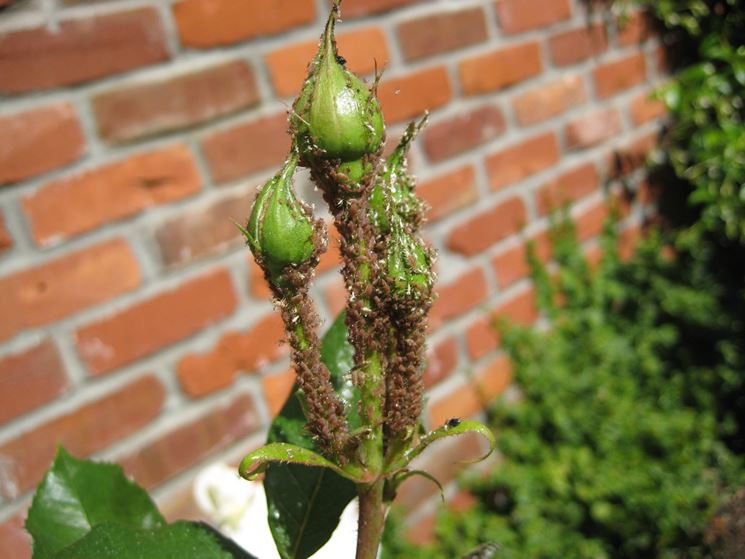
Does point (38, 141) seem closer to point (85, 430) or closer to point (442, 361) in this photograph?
point (85, 430)

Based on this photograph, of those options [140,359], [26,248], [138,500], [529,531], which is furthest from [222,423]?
[138,500]

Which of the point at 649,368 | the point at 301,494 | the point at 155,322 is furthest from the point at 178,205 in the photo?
the point at 649,368

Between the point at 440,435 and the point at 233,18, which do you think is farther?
the point at 233,18

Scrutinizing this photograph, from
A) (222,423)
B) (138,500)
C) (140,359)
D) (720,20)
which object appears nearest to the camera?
(138,500)

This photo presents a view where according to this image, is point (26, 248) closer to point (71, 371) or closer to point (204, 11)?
point (71, 371)

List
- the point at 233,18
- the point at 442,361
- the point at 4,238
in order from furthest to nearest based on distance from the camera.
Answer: the point at 442,361, the point at 233,18, the point at 4,238

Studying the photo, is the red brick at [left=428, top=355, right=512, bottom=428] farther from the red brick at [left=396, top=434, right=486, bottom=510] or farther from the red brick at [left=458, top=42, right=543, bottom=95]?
the red brick at [left=458, top=42, right=543, bottom=95]
